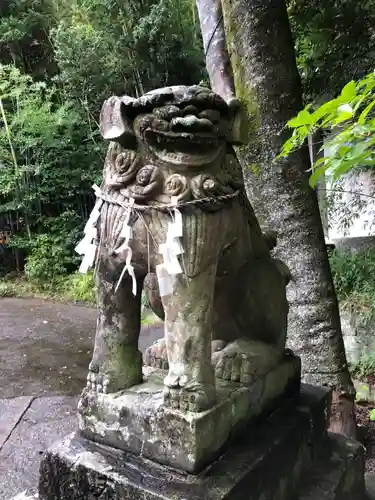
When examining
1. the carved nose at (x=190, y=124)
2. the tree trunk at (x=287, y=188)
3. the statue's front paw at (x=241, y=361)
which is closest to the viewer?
the carved nose at (x=190, y=124)

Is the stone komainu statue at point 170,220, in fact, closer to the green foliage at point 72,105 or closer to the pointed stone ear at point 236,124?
the pointed stone ear at point 236,124

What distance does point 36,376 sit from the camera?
13.1 ft

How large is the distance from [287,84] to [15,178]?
621 cm

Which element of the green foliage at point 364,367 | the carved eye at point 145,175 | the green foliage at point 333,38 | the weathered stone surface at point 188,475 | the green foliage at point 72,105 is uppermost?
the green foliage at point 72,105

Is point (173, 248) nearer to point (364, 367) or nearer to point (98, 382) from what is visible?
point (98, 382)

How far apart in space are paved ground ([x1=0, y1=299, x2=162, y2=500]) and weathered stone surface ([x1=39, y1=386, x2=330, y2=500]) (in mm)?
1229

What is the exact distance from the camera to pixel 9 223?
8.28 meters

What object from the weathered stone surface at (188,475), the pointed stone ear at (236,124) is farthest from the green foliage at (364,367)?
the pointed stone ear at (236,124)

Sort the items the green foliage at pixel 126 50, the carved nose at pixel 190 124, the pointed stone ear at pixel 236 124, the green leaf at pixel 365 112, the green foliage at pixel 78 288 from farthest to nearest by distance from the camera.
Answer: the green foliage at pixel 126 50 → the green foliage at pixel 78 288 → the pointed stone ear at pixel 236 124 → the carved nose at pixel 190 124 → the green leaf at pixel 365 112

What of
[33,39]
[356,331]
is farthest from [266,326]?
[33,39]

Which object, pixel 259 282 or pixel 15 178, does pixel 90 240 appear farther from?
pixel 15 178

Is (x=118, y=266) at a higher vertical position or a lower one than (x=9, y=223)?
lower

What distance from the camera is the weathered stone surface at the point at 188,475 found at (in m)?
1.17

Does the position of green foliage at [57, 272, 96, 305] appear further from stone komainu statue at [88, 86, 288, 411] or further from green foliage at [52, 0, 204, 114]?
stone komainu statue at [88, 86, 288, 411]
